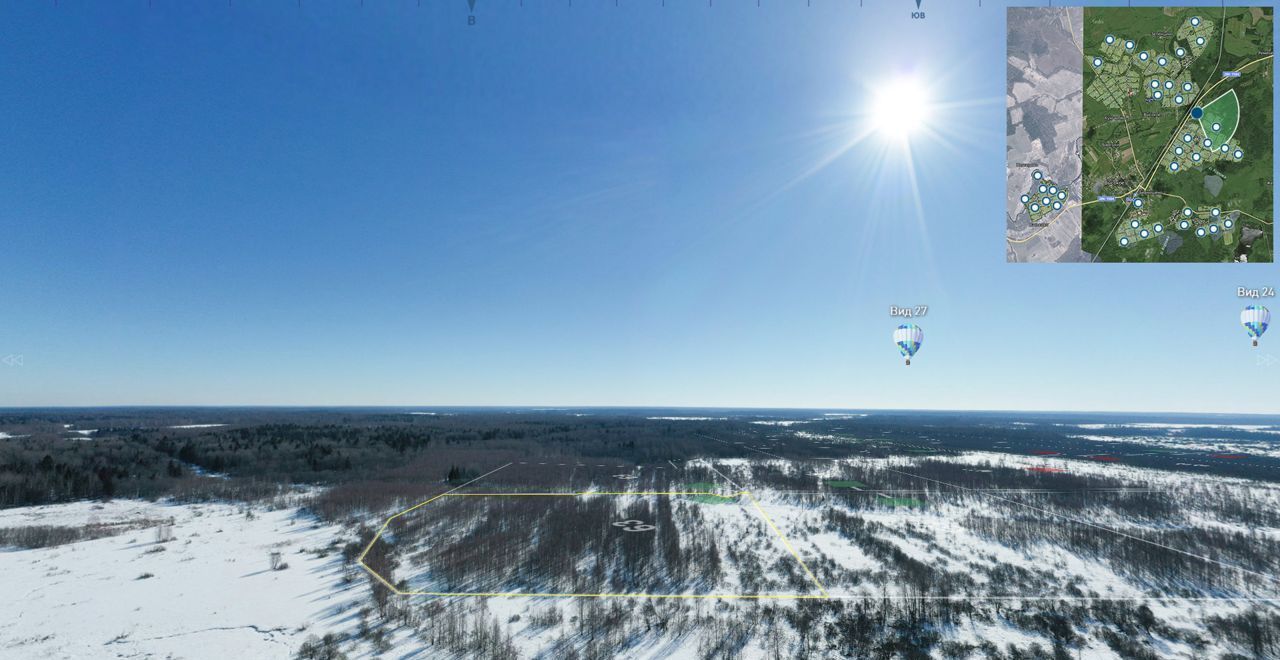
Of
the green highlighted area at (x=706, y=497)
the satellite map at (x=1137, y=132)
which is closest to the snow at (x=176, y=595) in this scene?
the green highlighted area at (x=706, y=497)

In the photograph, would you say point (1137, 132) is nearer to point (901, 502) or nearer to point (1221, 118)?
point (1221, 118)

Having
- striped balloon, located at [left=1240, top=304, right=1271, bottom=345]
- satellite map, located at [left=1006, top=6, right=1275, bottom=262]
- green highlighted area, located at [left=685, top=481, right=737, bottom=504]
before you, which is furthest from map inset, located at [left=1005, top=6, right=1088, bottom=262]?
green highlighted area, located at [left=685, top=481, right=737, bottom=504]

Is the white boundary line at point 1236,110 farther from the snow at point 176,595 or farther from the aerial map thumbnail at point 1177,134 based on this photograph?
the snow at point 176,595

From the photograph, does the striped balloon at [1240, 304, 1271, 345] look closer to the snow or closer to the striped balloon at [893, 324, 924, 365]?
the striped balloon at [893, 324, 924, 365]

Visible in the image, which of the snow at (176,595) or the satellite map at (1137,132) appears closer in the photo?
the snow at (176,595)

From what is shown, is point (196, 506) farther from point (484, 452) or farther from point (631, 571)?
point (484, 452)

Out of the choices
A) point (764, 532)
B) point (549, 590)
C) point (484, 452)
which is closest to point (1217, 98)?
point (764, 532)
